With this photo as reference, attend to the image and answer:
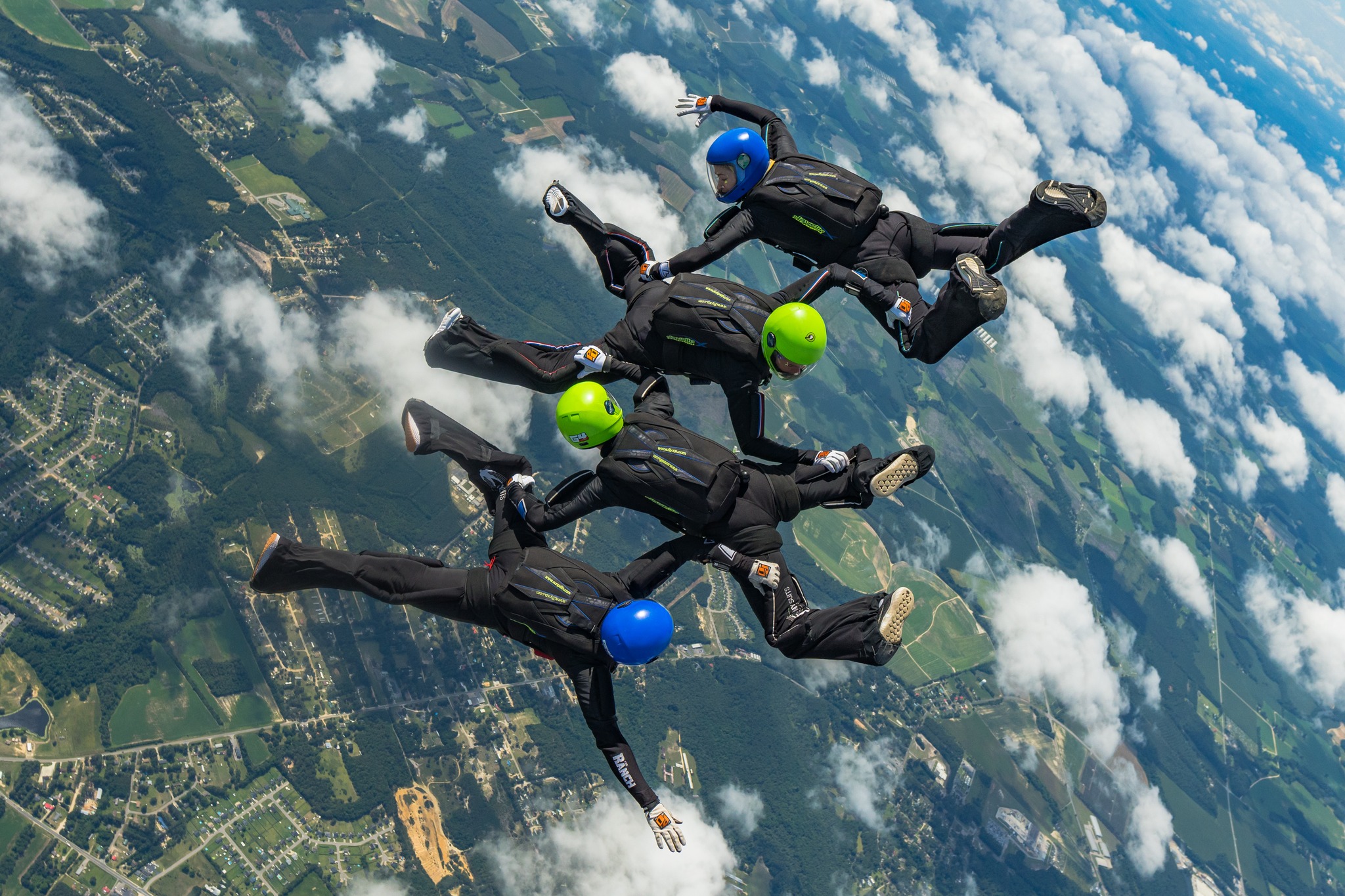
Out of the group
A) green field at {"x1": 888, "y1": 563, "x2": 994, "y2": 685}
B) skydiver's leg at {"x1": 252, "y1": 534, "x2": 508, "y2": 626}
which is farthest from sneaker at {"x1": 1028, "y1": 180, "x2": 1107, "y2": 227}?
green field at {"x1": 888, "y1": 563, "x2": 994, "y2": 685}

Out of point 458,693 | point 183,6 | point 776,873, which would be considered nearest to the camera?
point 458,693

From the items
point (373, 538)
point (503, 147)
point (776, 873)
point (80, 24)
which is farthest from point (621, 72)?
point (776, 873)

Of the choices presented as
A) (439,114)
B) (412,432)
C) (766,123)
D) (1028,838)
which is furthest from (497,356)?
(439,114)

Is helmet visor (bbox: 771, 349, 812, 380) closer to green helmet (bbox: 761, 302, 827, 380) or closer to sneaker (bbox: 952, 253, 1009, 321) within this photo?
green helmet (bbox: 761, 302, 827, 380)

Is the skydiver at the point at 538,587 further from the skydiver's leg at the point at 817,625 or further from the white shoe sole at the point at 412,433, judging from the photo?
the white shoe sole at the point at 412,433

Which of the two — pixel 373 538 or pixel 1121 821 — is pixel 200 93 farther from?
pixel 1121 821

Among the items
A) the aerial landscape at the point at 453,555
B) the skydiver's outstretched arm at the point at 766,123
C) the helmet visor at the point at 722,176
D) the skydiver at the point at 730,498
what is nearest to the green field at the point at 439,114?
the aerial landscape at the point at 453,555

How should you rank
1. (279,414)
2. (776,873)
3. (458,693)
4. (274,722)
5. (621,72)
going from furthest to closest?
(621,72) → (279,414) → (776,873) → (458,693) → (274,722)
